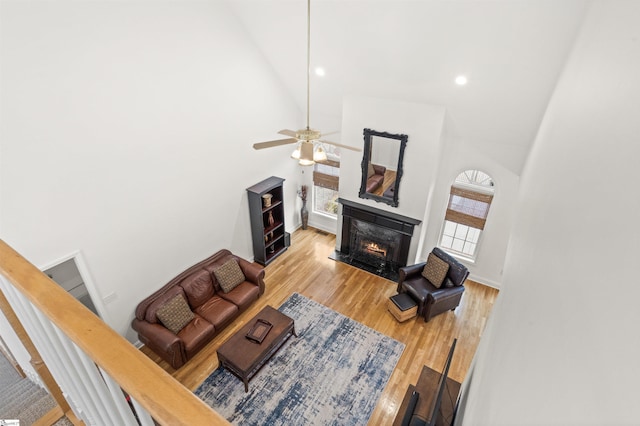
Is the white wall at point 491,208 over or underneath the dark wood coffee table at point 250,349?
over

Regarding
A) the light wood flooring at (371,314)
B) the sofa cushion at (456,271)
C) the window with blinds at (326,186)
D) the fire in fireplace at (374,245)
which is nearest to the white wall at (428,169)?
the fire in fireplace at (374,245)

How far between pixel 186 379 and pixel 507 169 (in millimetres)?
6151

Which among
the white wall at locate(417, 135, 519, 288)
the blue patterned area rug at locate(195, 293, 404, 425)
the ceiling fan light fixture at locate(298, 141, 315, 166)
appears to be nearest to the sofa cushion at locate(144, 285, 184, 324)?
the blue patterned area rug at locate(195, 293, 404, 425)

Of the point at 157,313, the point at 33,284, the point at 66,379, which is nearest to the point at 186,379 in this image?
the point at 157,313

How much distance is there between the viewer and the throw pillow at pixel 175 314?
488 cm

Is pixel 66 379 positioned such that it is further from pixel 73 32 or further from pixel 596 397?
pixel 73 32

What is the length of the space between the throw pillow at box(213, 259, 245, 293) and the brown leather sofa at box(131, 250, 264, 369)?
0.24 ft

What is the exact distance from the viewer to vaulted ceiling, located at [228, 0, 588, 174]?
3557 mm

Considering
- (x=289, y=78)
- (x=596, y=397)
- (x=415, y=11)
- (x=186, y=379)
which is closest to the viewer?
(x=596, y=397)

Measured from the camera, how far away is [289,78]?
20.6 ft

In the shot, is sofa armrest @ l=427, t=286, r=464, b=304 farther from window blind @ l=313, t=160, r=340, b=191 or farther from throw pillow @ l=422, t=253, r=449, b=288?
window blind @ l=313, t=160, r=340, b=191

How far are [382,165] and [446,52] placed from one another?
244cm

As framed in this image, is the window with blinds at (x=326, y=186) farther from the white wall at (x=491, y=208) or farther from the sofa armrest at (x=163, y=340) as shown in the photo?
the sofa armrest at (x=163, y=340)

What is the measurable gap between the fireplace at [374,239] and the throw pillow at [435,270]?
574 mm
